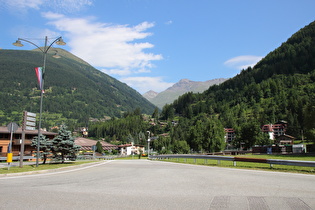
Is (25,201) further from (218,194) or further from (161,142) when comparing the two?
(161,142)

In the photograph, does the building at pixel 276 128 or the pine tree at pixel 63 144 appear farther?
the building at pixel 276 128

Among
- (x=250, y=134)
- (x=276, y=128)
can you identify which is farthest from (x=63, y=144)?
(x=276, y=128)

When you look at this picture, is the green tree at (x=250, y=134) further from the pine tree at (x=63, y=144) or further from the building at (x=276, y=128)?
the building at (x=276, y=128)

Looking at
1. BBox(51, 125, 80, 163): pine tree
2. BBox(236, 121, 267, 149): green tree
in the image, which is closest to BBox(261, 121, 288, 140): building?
BBox(236, 121, 267, 149): green tree

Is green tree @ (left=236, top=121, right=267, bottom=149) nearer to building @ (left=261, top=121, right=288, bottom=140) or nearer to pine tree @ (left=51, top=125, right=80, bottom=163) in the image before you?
pine tree @ (left=51, top=125, right=80, bottom=163)

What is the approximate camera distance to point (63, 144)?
2712cm

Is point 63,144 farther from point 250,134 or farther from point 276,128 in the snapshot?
point 276,128

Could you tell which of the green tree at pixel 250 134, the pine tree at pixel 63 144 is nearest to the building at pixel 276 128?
the green tree at pixel 250 134

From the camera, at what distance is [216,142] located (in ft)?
247

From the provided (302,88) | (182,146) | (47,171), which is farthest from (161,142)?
(47,171)

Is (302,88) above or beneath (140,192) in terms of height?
above

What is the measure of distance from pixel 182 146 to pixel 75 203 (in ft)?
310

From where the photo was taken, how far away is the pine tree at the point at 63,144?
88.3 ft

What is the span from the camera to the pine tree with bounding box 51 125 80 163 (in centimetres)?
2692
